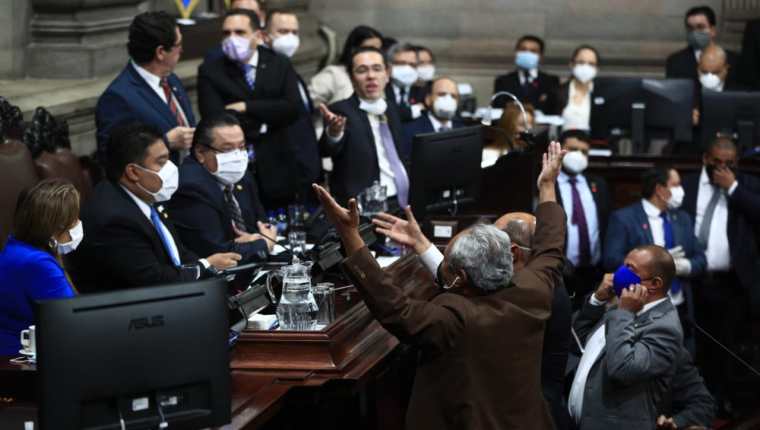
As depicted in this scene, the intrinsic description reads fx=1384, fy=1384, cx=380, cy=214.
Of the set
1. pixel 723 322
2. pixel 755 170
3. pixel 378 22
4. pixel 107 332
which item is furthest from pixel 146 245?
pixel 378 22

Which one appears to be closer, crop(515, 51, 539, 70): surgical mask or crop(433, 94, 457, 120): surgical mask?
crop(433, 94, 457, 120): surgical mask

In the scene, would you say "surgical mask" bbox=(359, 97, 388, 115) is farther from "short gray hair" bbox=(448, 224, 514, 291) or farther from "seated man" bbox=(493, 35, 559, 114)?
"seated man" bbox=(493, 35, 559, 114)

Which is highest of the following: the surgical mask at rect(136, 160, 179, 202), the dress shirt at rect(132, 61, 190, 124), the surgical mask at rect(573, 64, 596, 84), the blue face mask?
the dress shirt at rect(132, 61, 190, 124)

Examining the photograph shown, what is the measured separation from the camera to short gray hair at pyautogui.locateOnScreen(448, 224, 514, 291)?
13.6ft

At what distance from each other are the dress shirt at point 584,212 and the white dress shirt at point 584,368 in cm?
261

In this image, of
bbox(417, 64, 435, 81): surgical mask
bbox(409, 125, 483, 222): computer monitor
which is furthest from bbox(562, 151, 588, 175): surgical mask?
bbox(417, 64, 435, 81): surgical mask

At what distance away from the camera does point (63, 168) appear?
6.18m

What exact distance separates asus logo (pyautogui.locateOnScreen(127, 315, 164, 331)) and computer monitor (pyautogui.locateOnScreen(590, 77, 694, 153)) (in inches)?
249

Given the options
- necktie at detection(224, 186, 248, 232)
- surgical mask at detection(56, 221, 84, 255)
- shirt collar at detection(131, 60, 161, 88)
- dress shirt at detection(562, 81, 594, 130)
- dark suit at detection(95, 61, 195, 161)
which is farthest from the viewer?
dress shirt at detection(562, 81, 594, 130)

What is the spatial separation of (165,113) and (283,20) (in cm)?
228

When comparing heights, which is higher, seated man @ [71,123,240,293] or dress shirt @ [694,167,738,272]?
seated man @ [71,123,240,293]

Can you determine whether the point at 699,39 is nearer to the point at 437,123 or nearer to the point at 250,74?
the point at 437,123

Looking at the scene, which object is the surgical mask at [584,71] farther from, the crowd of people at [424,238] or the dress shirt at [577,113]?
the crowd of people at [424,238]

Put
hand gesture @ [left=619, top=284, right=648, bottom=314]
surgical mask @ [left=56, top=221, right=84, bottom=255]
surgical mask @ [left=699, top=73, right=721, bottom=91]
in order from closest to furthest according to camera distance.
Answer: surgical mask @ [left=56, top=221, right=84, bottom=255] < hand gesture @ [left=619, top=284, right=648, bottom=314] < surgical mask @ [left=699, top=73, right=721, bottom=91]
